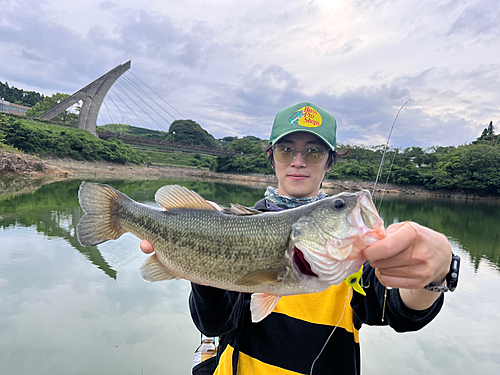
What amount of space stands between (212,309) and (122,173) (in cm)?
4507

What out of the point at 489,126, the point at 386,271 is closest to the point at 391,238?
the point at 386,271

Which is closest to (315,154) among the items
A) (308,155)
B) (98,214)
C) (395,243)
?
(308,155)

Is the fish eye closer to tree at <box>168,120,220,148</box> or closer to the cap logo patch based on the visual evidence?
the cap logo patch

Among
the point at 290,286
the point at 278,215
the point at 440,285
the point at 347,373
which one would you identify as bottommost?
the point at 347,373

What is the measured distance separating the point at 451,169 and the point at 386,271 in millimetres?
57166

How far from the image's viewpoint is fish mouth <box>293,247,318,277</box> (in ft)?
5.24

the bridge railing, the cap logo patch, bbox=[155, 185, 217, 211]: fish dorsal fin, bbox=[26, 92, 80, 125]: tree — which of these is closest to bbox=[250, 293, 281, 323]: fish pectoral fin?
bbox=[155, 185, 217, 211]: fish dorsal fin

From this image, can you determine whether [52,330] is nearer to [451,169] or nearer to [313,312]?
[313,312]

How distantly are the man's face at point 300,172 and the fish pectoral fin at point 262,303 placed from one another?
116cm

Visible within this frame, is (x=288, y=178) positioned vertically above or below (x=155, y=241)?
above

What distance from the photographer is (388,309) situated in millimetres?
1837

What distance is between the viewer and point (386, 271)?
1417 millimetres

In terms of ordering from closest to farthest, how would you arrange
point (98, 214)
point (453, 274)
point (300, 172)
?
point (453, 274) → point (98, 214) → point (300, 172)

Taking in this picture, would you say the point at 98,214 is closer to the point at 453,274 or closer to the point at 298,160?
the point at 298,160
